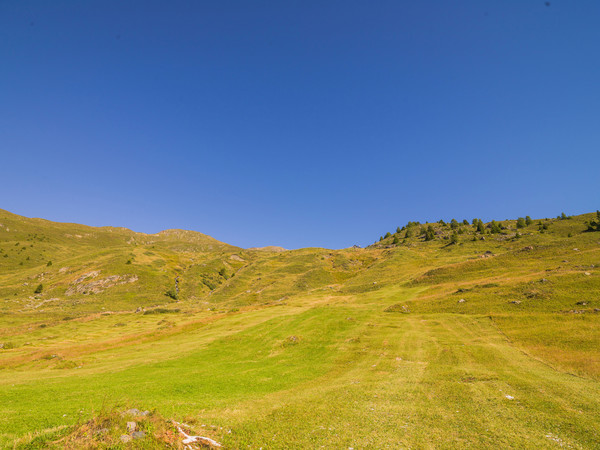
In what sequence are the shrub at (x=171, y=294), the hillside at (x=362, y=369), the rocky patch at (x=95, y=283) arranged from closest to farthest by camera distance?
1. the hillside at (x=362, y=369)
2. the rocky patch at (x=95, y=283)
3. the shrub at (x=171, y=294)

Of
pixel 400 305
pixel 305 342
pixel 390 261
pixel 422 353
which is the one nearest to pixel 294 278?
pixel 390 261

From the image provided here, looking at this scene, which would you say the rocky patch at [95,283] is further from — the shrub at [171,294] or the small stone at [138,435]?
the small stone at [138,435]

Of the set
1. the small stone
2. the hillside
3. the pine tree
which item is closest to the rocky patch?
the hillside

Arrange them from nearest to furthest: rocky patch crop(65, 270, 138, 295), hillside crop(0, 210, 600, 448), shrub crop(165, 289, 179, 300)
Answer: hillside crop(0, 210, 600, 448), rocky patch crop(65, 270, 138, 295), shrub crop(165, 289, 179, 300)

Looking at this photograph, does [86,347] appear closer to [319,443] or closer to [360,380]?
[360,380]

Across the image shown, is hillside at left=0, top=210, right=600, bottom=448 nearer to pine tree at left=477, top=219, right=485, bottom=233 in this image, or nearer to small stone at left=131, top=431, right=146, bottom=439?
small stone at left=131, top=431, right=146, bottom=439

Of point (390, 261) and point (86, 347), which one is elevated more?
point (390, 261)

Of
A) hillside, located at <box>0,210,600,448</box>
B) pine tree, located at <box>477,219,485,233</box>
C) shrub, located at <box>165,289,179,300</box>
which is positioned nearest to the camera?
hillside, located at <box>0,210,600,448</box>

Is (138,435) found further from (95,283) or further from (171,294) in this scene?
(95,283)

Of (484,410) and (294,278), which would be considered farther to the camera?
(294,278)

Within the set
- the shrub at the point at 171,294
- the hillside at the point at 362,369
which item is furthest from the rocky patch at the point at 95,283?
the hillside at the point at 362,369

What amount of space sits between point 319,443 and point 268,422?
354 centimetres

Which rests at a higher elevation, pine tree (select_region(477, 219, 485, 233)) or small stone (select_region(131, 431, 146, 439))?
pine tree (select_region(477, 219, 485, 233))

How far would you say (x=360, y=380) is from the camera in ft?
78.8
